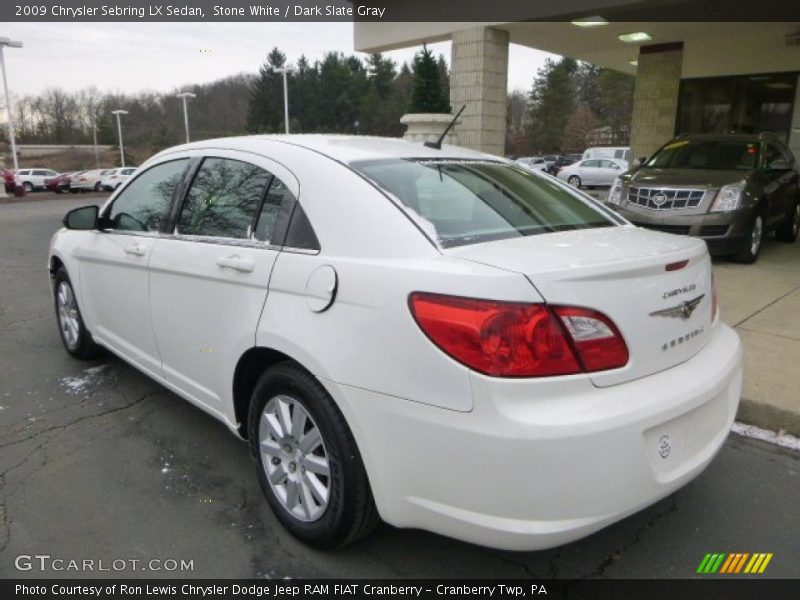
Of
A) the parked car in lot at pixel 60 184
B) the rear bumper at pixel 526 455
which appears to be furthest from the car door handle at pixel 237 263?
the parked car in lot at pixel 60 184

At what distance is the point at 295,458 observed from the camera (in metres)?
2.45

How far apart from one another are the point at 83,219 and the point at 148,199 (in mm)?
644

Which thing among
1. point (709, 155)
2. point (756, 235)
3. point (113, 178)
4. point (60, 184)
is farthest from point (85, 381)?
point (60, 184)

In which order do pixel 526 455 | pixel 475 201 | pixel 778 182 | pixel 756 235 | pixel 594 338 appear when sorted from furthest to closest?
1. pixel 778 182
2. pixel 756 235
3. pixel 475 201
4. pixel 594 338
5. pixel 526 455

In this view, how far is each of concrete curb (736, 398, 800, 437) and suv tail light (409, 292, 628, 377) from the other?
7.35ft

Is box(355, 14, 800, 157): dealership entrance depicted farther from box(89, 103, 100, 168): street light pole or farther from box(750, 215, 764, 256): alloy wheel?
box(89, 103, 100, 168): street light pole

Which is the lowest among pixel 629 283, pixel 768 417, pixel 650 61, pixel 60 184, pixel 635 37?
pixel 60 184

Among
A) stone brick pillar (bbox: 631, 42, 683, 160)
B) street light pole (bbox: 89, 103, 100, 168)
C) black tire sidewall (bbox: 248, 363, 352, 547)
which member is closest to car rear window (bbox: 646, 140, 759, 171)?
stone brick pillar (bbox: 631, 42, 683, 160)

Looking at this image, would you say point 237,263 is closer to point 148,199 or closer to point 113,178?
point 148,199

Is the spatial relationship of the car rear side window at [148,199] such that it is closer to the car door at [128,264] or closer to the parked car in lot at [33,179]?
the car door at [128,264]

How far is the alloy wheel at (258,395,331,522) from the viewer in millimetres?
2338

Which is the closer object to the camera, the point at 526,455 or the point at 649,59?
the point at 526,455

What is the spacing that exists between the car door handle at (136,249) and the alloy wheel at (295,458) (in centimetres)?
134

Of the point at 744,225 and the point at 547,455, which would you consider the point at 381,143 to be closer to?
the point at 547,455
